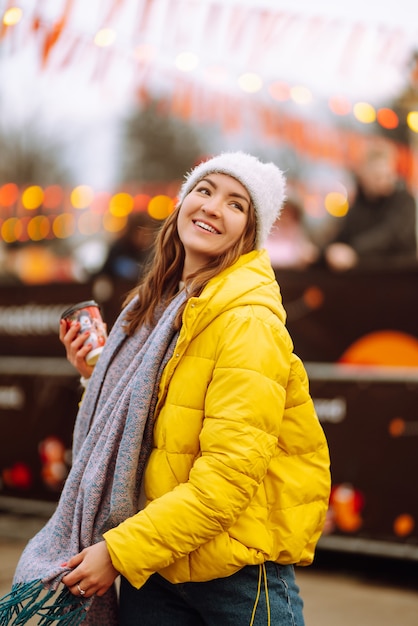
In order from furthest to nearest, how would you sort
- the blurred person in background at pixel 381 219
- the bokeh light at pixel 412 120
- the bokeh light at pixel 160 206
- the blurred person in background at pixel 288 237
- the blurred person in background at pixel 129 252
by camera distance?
the bokeh light at pixel 160 206 < the bokeh light at pixel 412 120 < the blurred person in background at pixel 288 237 < the blurred person in background at pixel 129 252 < the blurred person in background at pixel 381 219

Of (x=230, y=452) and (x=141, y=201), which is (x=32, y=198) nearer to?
(x=141, y=201)

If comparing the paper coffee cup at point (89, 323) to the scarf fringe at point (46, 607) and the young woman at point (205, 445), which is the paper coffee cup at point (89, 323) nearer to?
the young woman at point (205, 445)

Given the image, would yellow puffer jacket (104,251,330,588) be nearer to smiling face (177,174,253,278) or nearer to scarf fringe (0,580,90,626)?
smiling face (177,174,253,278)

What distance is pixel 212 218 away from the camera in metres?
2.15

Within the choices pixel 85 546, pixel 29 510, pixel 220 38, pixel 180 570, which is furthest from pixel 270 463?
pixel 220 38

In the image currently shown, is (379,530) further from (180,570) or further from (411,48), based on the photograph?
(411,48)

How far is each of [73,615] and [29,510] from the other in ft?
12.7

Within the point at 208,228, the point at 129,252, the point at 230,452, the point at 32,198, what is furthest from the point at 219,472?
the point at 32,198

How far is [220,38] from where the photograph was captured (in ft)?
18.8

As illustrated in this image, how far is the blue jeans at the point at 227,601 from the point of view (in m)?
2.03

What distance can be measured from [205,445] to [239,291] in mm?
403

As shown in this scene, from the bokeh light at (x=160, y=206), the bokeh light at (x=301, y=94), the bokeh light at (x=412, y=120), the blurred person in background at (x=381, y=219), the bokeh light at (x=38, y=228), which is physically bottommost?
the bokeh light at (x=38, y=228)

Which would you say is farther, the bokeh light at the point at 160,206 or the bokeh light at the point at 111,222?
the bokeh light at the point at 160,206

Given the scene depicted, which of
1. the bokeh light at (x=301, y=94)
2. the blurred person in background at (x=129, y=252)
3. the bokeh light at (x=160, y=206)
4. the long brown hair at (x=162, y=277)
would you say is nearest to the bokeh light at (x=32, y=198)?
the bokeh light at (x=160, y=206)
